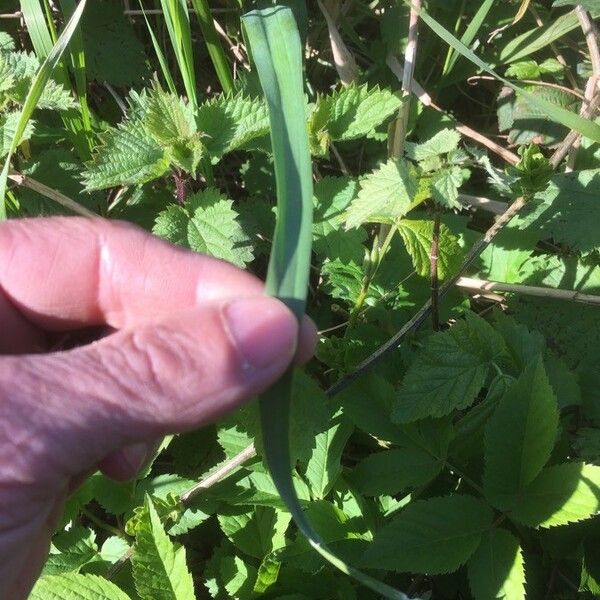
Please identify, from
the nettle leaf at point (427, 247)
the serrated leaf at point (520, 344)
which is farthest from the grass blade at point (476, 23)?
the serrated leaf at point (520, 344)

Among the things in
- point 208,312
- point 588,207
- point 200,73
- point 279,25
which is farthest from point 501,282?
point 200,73

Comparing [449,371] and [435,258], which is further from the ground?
[435,258]

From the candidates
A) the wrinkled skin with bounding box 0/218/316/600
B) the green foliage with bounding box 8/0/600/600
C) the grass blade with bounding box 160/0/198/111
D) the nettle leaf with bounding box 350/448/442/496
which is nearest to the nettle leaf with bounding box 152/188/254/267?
the green foliage with bounding box 8/0/600/600

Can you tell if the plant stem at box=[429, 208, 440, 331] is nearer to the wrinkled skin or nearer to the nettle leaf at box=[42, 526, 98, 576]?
the wrinkled skin

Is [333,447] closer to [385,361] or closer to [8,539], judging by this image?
[385,361]

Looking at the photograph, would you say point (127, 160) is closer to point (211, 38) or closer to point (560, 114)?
point (211, 38)

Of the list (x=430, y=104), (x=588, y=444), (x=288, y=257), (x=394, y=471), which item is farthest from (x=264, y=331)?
(x=430, y=104)
